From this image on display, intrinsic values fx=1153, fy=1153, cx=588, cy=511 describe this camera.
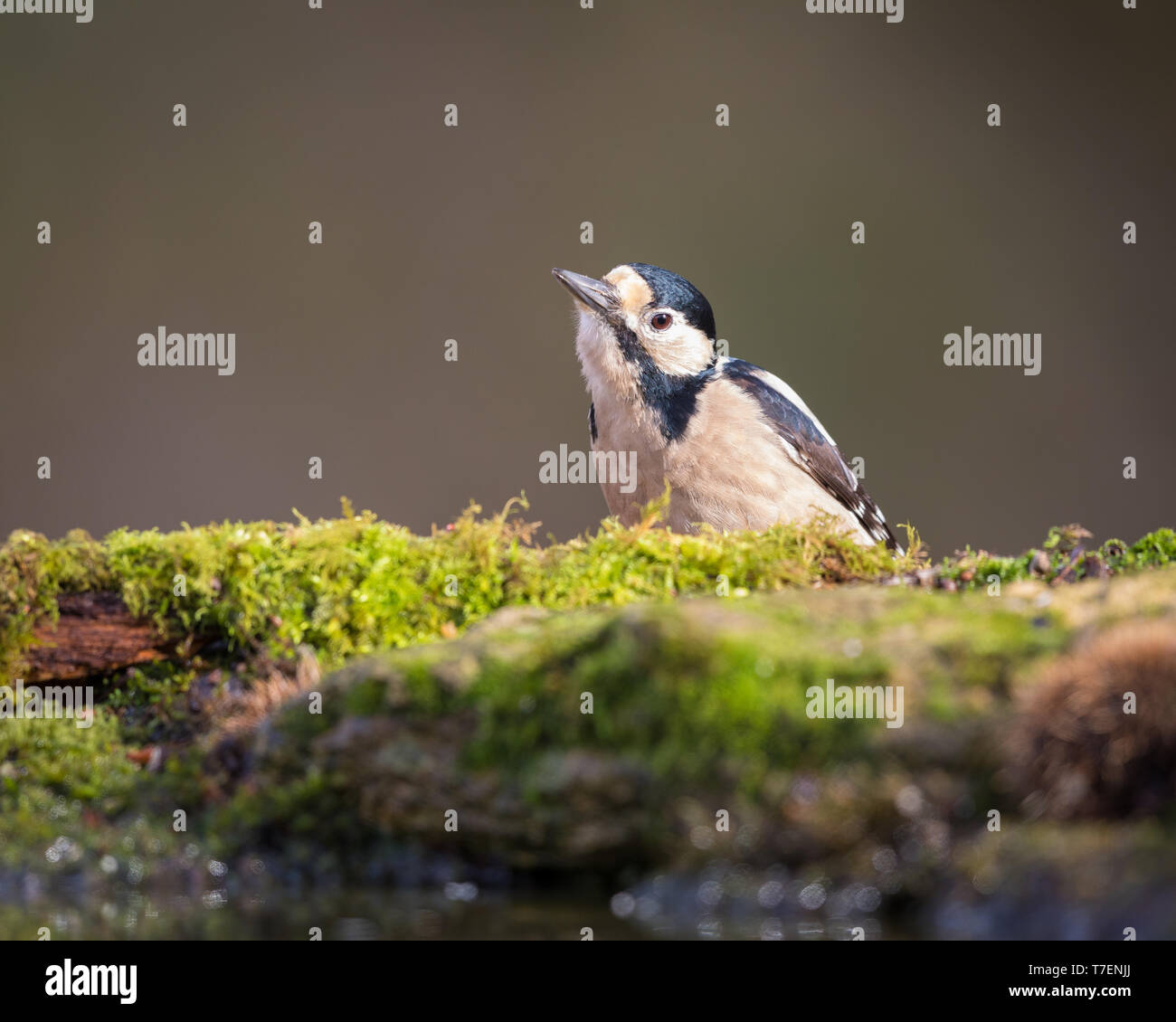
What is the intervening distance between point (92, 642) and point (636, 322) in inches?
84.2

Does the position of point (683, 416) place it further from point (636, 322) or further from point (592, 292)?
point (592, 292)

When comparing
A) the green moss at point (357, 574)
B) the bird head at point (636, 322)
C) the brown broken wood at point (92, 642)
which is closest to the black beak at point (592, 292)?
the bird head at point (636, 322)

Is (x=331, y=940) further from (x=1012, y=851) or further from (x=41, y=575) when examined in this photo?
(x=41, y=575)

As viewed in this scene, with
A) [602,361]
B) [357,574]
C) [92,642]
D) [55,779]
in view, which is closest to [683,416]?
[602,361]

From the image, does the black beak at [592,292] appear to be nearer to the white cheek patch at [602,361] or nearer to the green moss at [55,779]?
the white cheek patch at [602,361]

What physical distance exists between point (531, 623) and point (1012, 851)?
961 millimetres

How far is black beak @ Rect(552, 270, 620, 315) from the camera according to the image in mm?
3951

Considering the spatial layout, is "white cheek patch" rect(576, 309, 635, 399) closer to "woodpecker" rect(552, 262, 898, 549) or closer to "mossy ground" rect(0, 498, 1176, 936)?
"woodpecker" rect(552, 262, 898, 549)

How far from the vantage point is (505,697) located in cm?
193

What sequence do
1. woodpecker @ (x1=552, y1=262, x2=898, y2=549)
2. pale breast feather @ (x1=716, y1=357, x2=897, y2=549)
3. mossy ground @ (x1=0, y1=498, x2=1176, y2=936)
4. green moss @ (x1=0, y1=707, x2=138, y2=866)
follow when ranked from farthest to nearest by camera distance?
pale breast feather @ (x1=716, y1=357, x2=897, y2=549), woodpecker @ (x1=552, y1=262, x2=898, y2=549), green moss @ (x1=0, y1=707, x2=138, y2=866), mossy ground @ (x1=0, y1=498, x2=1176, y2=936)

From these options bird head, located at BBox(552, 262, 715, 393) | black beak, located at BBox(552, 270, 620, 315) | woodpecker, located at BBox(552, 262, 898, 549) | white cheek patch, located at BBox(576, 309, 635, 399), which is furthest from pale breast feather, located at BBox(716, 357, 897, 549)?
black beak, located at BBox(552, 270, 620, 315)

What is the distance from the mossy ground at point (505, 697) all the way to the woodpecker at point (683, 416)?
42.0 inches

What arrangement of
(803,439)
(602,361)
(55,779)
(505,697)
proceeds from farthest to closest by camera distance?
(803,439) → (602,361) → (55,779) → (505,697)
